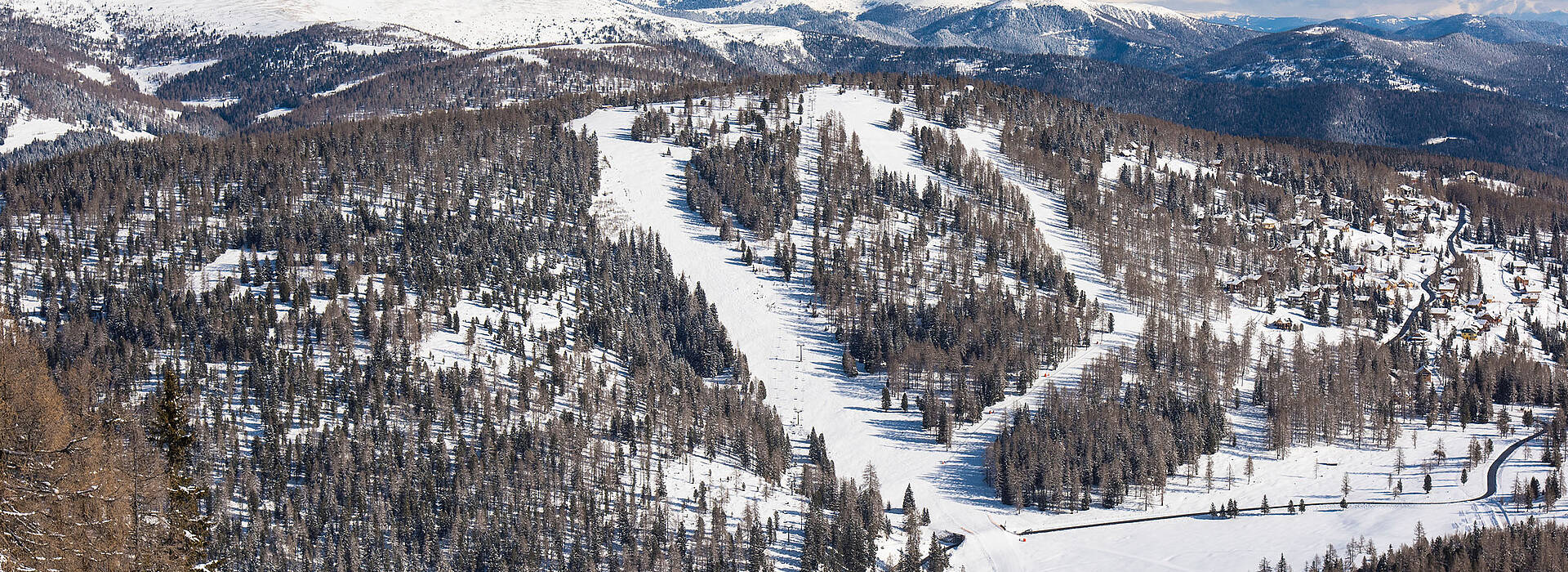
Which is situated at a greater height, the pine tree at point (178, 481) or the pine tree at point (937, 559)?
the pine tree at point (178, 481)

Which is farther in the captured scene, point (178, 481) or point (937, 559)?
point (937, 559)

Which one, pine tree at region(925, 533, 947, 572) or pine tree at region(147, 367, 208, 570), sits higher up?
pine tree at region(147, 367, 208, 570)

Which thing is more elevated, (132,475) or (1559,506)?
(132,475)

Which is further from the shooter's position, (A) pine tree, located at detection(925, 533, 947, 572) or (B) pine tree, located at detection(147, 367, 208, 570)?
(A) pine tree, located at detection(925, 533, 947, 572)

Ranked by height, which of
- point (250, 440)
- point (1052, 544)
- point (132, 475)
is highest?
point (132, 475)

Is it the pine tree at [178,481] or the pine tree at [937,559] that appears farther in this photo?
the pine tree at [937,559]

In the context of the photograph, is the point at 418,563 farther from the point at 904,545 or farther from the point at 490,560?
the point at 904,545

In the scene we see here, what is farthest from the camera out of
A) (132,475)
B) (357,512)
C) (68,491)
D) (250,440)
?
(250,440)

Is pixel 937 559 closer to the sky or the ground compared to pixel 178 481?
closer to the ground

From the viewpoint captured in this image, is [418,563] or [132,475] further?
[418,563]

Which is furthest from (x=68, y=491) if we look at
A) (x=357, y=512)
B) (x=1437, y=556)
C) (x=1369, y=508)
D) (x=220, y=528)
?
(x=1369, y=508)

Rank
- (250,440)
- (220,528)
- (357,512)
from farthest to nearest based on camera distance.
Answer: (250,440)
(357,512)
(220,528)
